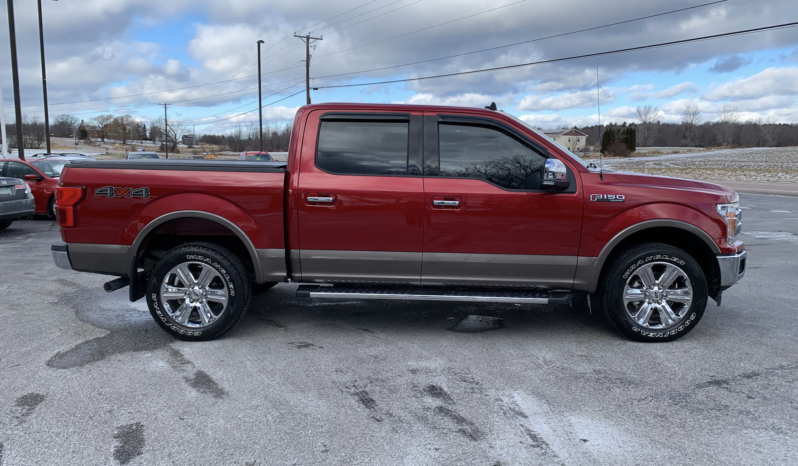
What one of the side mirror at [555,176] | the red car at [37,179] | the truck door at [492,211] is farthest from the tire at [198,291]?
the red car at [37,179]

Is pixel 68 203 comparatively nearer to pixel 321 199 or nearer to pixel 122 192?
pixel 122 192

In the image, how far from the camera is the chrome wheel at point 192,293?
188 inches

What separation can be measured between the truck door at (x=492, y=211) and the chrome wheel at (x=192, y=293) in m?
1.82

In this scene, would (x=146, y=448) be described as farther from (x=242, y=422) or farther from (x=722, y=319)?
(x=722, y=319)

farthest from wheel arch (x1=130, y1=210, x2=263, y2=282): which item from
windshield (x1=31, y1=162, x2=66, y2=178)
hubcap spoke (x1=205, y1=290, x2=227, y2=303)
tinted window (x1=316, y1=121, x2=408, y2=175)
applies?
windshield (x1=31, y1=162, x2=66, y2=178)

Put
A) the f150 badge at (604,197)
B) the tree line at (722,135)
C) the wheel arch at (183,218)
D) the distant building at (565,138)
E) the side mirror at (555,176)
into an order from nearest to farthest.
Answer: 1. the side mirror at (555,176)
2. the f150 badge at (604,197)
3. the wheel arch at (183,218)
4. the distant building at (565,138)
5. the tree line at (722,135)

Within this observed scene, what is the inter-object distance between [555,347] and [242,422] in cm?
265

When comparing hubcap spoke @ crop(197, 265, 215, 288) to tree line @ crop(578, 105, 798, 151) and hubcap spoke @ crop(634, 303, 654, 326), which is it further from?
tree line @ crop(578, 105, 798, 151)

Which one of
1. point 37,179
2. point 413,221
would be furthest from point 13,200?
point 413,221

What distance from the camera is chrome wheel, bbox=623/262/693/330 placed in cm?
470

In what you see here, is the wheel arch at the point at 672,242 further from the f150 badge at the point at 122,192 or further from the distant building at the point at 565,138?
the f150 badge at the point at 122,192

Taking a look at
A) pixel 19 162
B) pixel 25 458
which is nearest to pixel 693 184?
pixel 25 458

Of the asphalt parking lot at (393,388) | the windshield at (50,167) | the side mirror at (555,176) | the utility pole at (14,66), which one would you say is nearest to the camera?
the asphalt parking lot at (393,388)

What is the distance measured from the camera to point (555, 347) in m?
4.70
